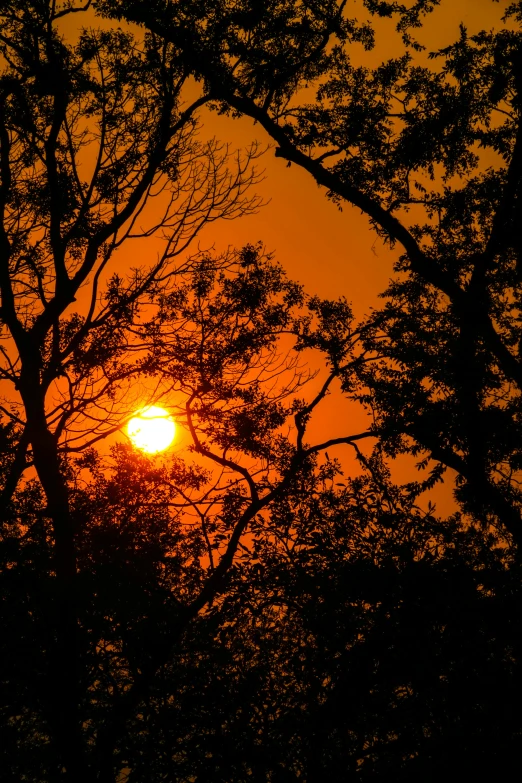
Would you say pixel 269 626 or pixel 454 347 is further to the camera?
pixel 454 347

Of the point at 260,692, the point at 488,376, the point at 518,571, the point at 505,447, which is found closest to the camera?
the point at 518,571

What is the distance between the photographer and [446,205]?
1205cm

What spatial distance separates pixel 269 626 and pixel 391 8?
10955 mm

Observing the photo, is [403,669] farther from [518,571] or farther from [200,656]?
[200,656]

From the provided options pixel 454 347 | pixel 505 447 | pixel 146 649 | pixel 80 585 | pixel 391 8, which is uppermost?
pixel 391 8

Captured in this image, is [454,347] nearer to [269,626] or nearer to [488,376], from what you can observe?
[488,376]

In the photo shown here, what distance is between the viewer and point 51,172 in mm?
12820

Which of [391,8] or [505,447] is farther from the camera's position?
[391,8]

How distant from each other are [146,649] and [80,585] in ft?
4.14

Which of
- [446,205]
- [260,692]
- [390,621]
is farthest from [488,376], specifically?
[260,692]

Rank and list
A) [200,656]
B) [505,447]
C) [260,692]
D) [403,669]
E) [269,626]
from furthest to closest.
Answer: [505,447] → [200,656] → [269,626] → [260,692] → [403,669]

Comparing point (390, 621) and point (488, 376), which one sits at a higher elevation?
point (488, 376)

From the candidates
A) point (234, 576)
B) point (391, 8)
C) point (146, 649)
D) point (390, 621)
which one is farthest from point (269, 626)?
point (391, 8)

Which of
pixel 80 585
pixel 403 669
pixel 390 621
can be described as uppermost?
pixel 80 585
